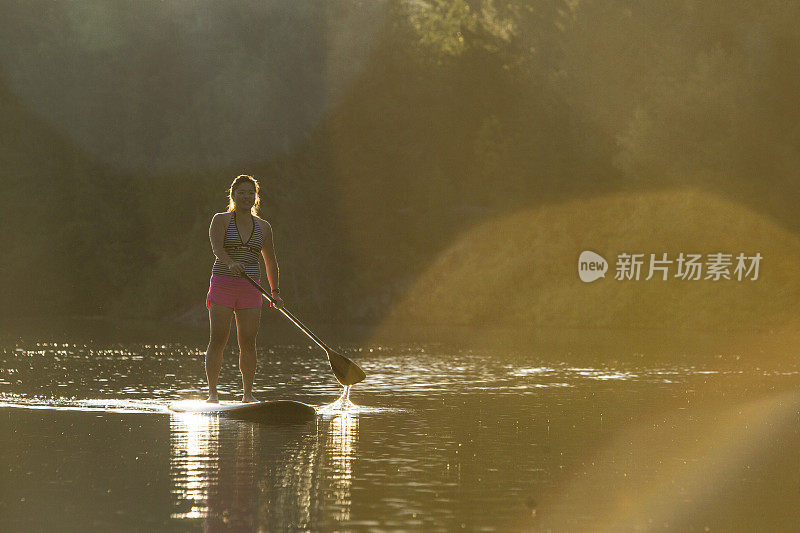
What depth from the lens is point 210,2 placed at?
128 ft

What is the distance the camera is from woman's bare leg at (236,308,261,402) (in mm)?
12102

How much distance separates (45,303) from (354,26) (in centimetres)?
1613

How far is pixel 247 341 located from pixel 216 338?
0.27 m

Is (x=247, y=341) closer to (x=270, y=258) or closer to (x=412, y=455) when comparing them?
(x=270, y=258)

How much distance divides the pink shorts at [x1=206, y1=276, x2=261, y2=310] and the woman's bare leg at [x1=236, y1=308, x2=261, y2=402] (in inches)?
3.3

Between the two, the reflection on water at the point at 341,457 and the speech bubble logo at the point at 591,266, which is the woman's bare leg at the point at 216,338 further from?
the speech bubble logo at the point at 591,266

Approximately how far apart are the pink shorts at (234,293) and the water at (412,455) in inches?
39.8

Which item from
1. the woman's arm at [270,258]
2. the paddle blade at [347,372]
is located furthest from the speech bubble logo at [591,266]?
the woman's arm at [270,258]

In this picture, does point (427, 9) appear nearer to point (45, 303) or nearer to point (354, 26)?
point (354, 26)

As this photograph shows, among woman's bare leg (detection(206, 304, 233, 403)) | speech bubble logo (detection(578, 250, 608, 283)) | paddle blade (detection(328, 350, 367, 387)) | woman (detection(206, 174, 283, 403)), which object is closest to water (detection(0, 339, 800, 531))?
paddle blade (detection(328, 350, 367, 387))

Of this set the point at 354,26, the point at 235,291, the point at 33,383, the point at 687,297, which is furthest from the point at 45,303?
the point at 235,291

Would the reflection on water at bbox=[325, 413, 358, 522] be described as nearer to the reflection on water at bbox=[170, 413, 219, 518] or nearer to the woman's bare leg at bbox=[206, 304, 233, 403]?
the reflection on water at bbox=[170, 413, 219, 518]

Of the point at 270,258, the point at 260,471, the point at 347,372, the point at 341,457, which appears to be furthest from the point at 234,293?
the point at 260,471

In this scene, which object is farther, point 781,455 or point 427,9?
point 427,9
